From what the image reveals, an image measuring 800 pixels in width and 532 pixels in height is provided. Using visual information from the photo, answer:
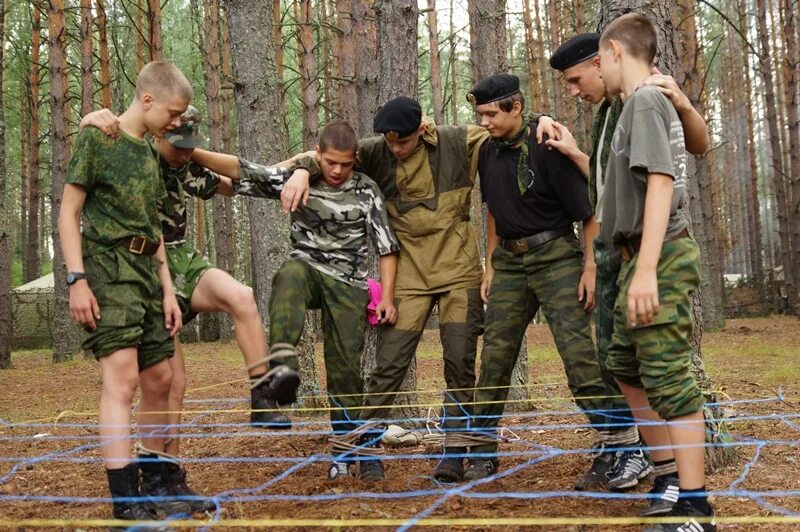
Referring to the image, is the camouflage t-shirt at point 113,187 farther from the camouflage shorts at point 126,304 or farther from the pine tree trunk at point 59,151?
the pine tree trunk at point 59,151

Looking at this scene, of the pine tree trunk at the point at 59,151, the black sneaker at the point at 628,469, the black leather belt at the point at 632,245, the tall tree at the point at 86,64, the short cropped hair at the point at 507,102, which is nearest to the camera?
the black leather belt at the point at 632,245

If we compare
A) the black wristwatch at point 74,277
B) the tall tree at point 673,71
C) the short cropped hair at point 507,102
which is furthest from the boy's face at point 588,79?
the black wristwatch at point 74,277

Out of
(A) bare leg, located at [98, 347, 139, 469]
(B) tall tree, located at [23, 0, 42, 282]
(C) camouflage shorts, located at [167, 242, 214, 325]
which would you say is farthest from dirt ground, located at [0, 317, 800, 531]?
(B) tall tree, located at [23, 0, 42, 282]

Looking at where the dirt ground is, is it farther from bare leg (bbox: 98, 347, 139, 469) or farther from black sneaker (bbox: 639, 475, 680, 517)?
bare leg (bbox: 98, 347, 139, 469)

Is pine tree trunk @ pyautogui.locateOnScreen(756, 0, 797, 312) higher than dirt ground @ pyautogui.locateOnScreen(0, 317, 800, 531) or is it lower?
higher

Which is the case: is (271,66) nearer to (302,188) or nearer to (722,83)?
(302,188)

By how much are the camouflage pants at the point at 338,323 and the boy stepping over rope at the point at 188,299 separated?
0.32 metres

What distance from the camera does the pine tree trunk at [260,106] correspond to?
245 inches

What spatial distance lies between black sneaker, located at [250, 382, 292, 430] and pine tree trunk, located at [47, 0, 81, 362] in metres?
10.3

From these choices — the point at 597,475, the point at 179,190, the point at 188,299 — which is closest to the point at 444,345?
the point at 597,475

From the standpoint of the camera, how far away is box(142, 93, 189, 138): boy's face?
137 inches

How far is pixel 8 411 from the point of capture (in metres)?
7.66

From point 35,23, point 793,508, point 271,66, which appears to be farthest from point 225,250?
point 793,508

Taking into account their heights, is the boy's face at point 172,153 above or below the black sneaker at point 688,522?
above
